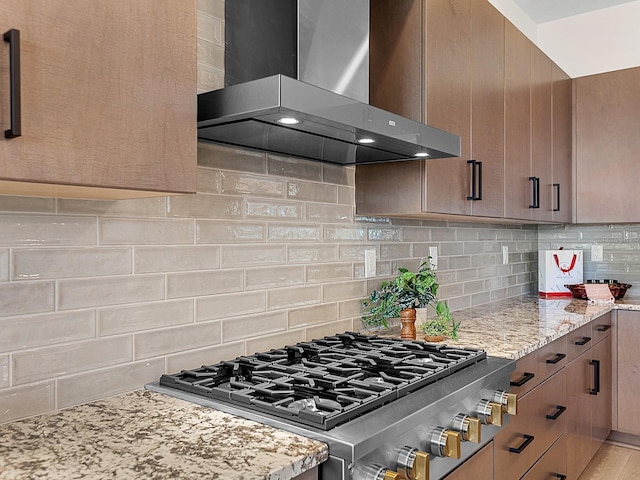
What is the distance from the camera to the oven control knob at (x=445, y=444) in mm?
1356

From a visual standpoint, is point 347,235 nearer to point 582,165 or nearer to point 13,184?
point 13,184

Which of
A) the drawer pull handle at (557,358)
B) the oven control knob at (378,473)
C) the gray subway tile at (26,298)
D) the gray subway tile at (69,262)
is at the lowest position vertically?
the drawer pull handle at (557,358)

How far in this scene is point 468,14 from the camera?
7.76 ft

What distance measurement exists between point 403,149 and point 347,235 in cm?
52

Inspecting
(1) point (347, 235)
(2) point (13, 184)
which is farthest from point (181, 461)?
(1) point (347, 235)

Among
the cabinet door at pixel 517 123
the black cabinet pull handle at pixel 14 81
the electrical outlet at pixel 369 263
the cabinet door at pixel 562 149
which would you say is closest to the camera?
the black cabinet pull handle at pixel 14 81

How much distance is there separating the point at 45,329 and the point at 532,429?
180 cm

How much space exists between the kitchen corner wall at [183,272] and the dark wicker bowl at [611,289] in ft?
5.77

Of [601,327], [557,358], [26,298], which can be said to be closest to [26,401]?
[26,298]

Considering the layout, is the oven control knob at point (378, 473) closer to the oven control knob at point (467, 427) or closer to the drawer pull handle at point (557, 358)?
the oven control knob at point (467, 427)

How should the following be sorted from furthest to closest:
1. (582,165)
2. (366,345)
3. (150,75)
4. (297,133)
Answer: (582,165) < (366,345) < (297,133) < (150,75)

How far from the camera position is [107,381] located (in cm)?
141

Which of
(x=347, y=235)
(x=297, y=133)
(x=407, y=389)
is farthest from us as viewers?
(x=347, y=235)

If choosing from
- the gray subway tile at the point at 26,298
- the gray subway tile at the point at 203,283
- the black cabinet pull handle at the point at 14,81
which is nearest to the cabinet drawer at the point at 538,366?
the gray subway tile at the point at 203,283
